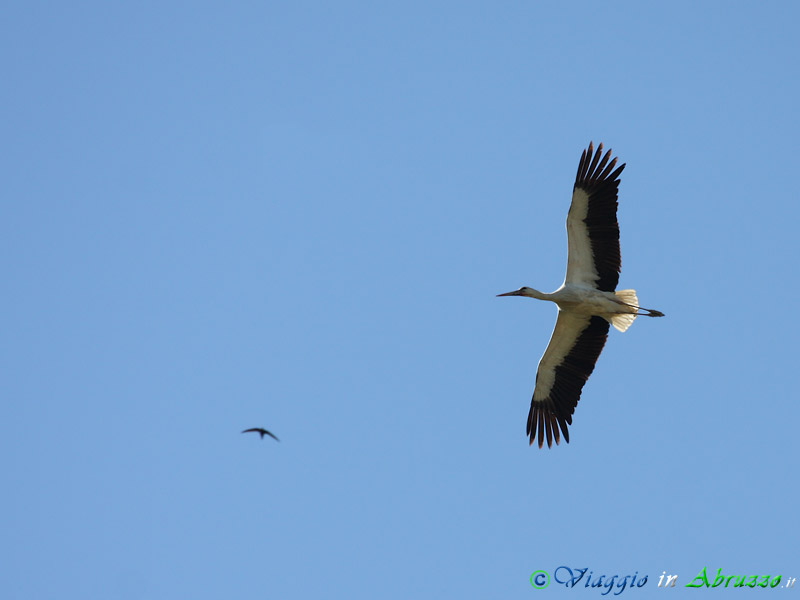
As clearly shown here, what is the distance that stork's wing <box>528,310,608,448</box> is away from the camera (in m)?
16.4

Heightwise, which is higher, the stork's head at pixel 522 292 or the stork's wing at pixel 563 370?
the stork's head at pixel 522 292

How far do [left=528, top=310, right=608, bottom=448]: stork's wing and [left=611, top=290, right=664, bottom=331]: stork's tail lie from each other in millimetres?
262

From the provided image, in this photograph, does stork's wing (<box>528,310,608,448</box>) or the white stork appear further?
stork's wing (<box>528,310,608,448</box>)

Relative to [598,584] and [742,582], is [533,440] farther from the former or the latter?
[742,582]

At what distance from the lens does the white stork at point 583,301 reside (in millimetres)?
15414

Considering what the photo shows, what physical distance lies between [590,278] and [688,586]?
5.05 meters

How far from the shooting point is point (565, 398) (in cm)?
1677

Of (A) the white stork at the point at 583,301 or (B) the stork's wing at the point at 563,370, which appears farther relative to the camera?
(B) the stork's wing at the point at 563,370

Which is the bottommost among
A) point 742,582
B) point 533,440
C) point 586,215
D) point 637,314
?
point 742,582

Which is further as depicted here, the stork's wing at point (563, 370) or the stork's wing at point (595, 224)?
the stork's wing at point (563, 370)

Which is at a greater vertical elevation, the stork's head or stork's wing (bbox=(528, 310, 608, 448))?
the stork's head

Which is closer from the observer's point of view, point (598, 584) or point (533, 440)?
point (598, 584)

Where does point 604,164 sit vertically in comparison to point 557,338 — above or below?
above

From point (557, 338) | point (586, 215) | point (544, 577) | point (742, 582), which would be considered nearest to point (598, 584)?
point (544, 577)
